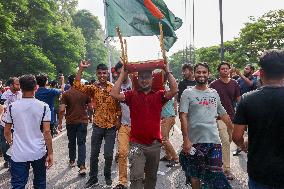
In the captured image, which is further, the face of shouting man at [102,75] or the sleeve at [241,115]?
the face of shouting man at [102,75]

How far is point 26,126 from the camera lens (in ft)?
16.4

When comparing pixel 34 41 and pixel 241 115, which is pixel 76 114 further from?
pixel 34 41

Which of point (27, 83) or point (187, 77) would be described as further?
point (187, 77)

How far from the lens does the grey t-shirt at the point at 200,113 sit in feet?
18.6

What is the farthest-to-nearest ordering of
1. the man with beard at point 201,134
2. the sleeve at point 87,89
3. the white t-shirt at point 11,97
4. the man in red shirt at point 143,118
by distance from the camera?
1. the white t-shirt at point 11,97
2. the sleeve at point 87,89
3. the man with beard at point 201,134
4. the man in red shirt at point 143,118

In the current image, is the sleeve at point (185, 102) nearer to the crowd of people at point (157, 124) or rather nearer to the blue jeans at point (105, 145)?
the crowd of people at point (157, 124)

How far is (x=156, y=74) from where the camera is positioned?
5.44 metres

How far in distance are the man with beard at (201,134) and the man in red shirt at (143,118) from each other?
1.74ft

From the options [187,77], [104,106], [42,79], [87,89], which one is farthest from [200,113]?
[42,79]

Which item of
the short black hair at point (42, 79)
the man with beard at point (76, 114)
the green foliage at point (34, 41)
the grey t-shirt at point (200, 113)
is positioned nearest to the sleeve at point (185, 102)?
the grey t-shirt at point (200, 113)

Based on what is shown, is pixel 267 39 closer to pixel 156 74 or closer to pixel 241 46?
pixel 241 46

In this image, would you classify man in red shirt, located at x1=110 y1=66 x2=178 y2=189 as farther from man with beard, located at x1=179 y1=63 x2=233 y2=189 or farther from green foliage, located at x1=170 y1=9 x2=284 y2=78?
green foliage, located at x1=170 y1=9 x2=284 y2=78

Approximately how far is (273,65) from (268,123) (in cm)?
47

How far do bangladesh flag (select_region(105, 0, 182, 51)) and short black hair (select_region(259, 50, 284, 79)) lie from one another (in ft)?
14.6
